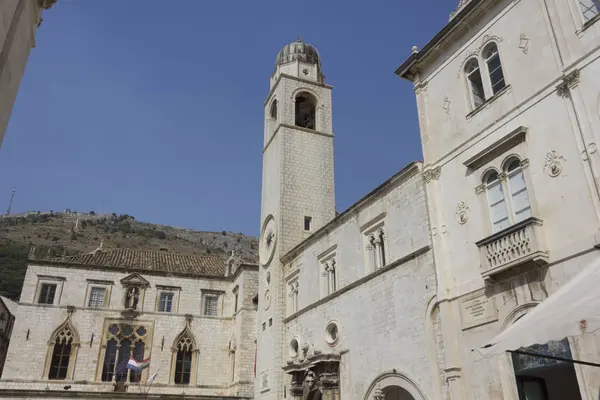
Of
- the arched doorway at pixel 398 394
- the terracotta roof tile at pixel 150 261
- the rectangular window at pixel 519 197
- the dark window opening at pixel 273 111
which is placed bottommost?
the arched doorway at pixel 398 394

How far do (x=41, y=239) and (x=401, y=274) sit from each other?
10436cm

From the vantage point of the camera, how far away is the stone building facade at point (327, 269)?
49.8 ft

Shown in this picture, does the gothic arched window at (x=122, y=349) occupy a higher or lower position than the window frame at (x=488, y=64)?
lower

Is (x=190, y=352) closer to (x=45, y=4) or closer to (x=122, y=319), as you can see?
(x=122, y=319)

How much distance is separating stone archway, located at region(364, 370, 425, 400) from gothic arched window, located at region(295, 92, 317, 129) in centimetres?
1646

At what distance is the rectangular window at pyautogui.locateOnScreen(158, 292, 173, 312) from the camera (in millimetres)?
34219

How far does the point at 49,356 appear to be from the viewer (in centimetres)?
3102

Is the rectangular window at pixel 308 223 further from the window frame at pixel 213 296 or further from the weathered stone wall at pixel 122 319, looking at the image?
the window frame at pixel 213 296

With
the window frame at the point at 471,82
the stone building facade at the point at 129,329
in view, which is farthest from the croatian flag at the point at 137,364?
the window frame at the point at 471,82

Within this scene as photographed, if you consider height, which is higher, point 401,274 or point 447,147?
point 447,147

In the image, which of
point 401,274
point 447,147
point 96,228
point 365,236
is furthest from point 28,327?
point 96,228

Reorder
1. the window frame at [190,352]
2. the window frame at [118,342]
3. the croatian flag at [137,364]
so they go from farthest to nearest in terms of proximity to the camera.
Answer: the window frame at [190,352] < the window frame at [118,342] < the croatian flag at [137,364]

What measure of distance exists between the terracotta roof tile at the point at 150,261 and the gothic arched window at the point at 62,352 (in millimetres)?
4300

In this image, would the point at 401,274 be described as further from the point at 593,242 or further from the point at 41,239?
the point at 41,239
